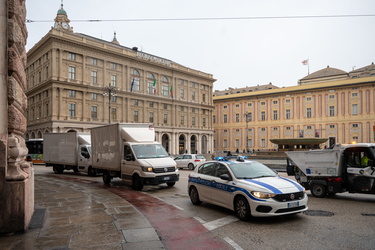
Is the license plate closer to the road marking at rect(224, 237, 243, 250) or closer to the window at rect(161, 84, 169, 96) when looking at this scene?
the road marking at rect(224, 237, 243, 250)

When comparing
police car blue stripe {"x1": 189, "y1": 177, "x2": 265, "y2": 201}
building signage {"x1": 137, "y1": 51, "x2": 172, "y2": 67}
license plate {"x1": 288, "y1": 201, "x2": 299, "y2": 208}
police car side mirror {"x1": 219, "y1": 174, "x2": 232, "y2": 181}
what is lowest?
license plate {"x1": 288, "y1": 201, "x2": 299, "y2": 208}

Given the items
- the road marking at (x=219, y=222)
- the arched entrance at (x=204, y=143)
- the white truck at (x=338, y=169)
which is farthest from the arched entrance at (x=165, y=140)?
the road marking at (x=219, y=222)

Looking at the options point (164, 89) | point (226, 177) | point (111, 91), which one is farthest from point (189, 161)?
point (164, 89)

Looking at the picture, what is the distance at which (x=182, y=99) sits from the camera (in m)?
70.1

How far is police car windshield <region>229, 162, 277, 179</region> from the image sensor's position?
844 cm

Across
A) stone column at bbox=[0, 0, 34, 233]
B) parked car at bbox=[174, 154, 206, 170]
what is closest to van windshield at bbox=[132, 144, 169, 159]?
stone column at bbox=[0, 0, 34, 233]

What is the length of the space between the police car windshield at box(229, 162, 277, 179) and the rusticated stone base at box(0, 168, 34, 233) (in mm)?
5122

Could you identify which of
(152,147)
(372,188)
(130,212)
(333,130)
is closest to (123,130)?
(152,147)

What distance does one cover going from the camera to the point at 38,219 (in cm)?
726

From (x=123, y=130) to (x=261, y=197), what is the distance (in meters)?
9.08

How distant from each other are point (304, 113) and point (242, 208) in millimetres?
65266

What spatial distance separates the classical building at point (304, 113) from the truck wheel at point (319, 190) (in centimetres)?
4651

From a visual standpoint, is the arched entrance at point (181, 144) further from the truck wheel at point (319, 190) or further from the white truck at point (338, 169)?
the truck wheel at point (319, 190)

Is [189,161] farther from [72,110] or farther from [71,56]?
[71,56]
